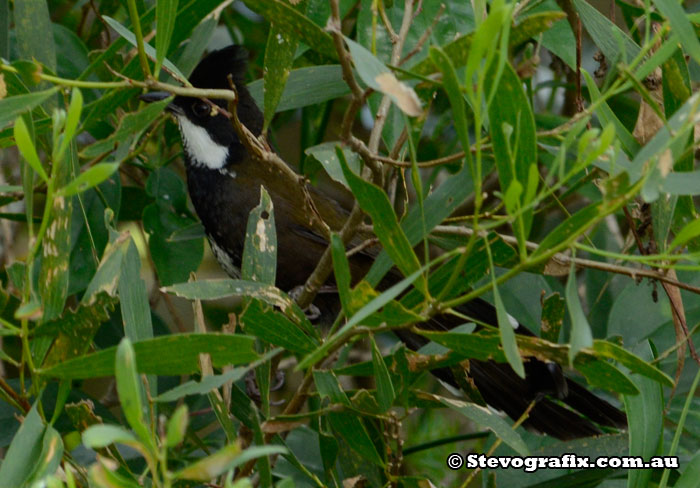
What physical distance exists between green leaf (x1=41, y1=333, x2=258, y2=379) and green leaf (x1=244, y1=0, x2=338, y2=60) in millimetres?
523

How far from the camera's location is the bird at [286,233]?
2244 millimetres

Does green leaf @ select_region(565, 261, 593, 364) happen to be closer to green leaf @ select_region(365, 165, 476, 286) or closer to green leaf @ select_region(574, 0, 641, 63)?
green leaf @ select_region(365, 165, 476, 286)

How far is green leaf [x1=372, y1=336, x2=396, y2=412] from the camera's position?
62.1 inches

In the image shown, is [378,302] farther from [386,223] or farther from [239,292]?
[239,292]

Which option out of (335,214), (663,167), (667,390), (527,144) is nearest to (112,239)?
(527,144)

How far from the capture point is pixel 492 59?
117 centimetres

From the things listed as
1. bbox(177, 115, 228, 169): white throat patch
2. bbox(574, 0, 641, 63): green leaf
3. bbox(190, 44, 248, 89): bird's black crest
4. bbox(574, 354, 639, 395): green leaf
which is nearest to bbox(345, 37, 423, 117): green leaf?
bbox(574, 354, 639, 395): green leaf

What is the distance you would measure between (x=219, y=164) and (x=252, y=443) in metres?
1.34

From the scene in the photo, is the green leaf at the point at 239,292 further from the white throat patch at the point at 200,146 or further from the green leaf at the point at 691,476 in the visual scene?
the white throat patch at the point at 200,146

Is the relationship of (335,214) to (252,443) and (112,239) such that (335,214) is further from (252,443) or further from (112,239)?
(112,239)

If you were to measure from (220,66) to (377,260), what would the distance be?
4.33 ft

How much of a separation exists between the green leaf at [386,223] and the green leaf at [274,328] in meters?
0.26

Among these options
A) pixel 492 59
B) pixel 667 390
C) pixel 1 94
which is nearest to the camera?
pixel 492 59

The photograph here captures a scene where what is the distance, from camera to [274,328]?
1586 mm
